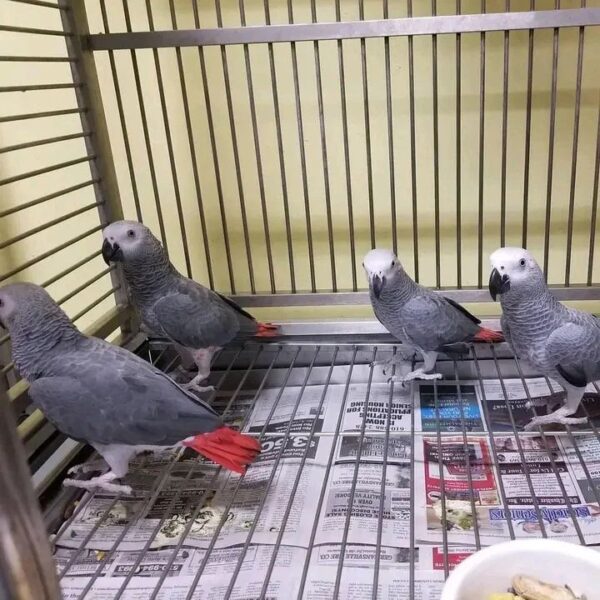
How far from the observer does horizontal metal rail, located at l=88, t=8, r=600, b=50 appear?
901mm

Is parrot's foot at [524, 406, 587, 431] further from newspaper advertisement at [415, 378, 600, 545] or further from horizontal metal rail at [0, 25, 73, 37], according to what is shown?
horizontal metal rail at [0, 25, 73, 37]

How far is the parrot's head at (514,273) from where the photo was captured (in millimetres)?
847

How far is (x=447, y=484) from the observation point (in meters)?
0.81

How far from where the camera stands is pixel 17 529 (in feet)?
0.92

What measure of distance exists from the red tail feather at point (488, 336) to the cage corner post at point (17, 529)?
86 centimetres

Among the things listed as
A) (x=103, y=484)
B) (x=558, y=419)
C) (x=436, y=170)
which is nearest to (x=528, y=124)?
(x=436, y=170)

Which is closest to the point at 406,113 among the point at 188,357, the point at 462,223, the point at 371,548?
the point at 462,223

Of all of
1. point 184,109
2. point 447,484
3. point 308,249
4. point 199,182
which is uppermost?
point 184,109

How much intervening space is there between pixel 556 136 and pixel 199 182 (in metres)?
0.66

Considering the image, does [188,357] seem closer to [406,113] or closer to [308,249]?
[308,249]

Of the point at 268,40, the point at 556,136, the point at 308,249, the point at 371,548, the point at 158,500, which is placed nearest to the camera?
the point at 371,548

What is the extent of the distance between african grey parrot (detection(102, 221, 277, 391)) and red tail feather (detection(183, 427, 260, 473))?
9.5 inches

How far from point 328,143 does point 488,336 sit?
1.52ft

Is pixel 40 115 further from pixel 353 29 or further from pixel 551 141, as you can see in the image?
pixel 551 141
